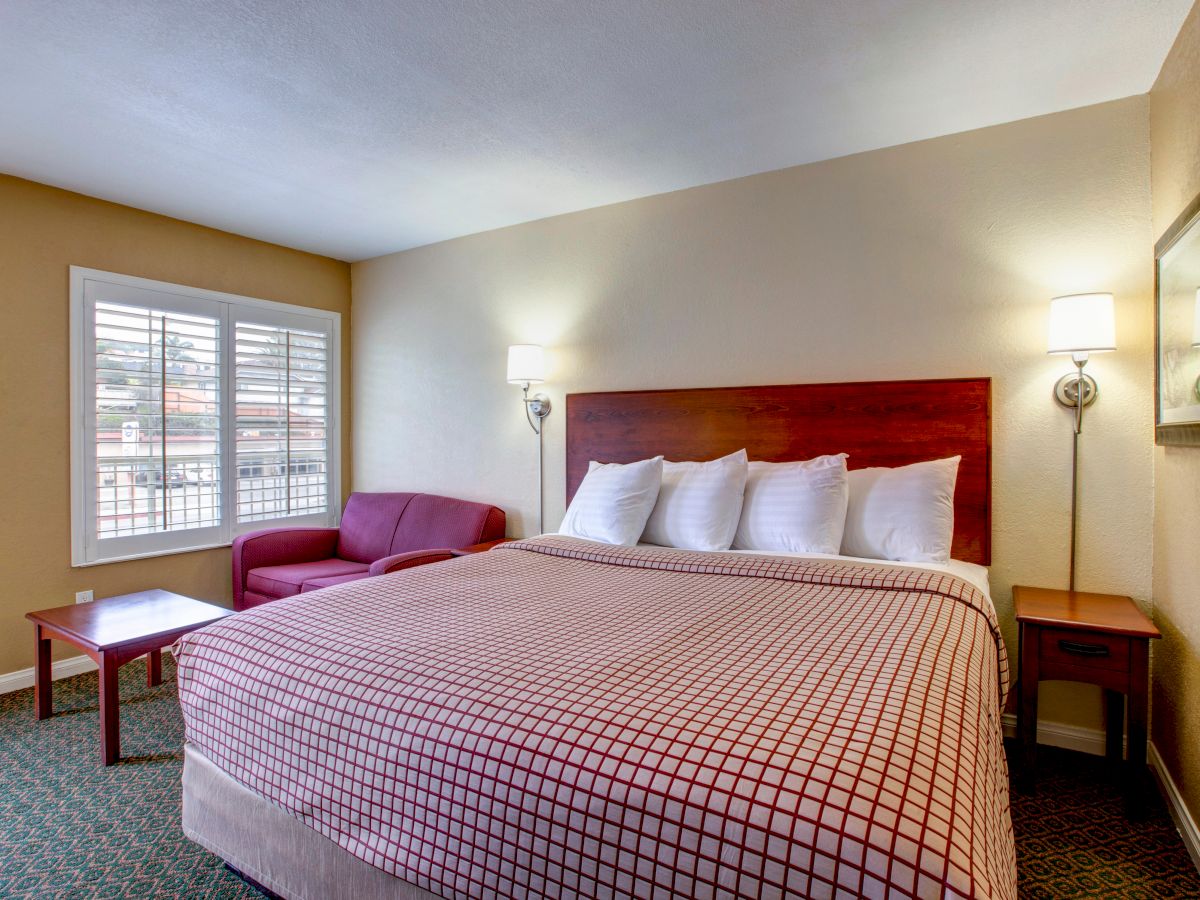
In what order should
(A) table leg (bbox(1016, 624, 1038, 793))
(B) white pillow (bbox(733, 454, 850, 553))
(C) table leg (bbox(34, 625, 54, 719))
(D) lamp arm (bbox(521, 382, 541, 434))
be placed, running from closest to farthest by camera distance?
(A) table leg (bbox(1016, 624, 1038, 793)) < (B) white pillow (bbox(733, 454, 850, 553)) < (C) table leg (bbox(34, 625, 54, 719)) < (D) lamp arm (bbox(521, 382, 541, 434))

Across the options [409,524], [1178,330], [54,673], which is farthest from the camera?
[409,524]

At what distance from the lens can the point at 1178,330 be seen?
2023 mm

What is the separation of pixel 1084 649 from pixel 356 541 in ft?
12.5

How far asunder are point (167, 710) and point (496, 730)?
8.43 ft

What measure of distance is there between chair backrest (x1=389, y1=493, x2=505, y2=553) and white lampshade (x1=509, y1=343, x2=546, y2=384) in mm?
832

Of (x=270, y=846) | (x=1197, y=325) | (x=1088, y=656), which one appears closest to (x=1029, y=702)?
(x=1088, y=656)

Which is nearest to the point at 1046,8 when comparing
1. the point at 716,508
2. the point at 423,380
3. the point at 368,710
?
A: the point at 716,508

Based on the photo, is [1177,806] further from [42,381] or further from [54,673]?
[42,381]

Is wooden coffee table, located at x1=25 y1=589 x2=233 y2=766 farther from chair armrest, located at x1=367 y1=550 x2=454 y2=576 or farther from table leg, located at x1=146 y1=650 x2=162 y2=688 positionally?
chair armrest, located at x1=367 y1=550 x2=454 y2=576

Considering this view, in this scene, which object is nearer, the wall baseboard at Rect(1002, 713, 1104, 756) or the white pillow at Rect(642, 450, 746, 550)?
the wall baseboard at Rect(1002, 713, 1104, 756)

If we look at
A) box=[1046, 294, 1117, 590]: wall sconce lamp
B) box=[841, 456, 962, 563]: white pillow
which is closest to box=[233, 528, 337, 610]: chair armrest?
box=[841, 456, 962, 563]: white pillow

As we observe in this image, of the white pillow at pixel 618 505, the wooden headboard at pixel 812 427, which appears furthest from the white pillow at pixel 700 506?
the wooden headboard at pixel 812 427

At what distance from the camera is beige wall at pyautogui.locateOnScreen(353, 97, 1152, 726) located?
2451mm

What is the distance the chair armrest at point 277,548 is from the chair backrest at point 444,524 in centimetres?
50
